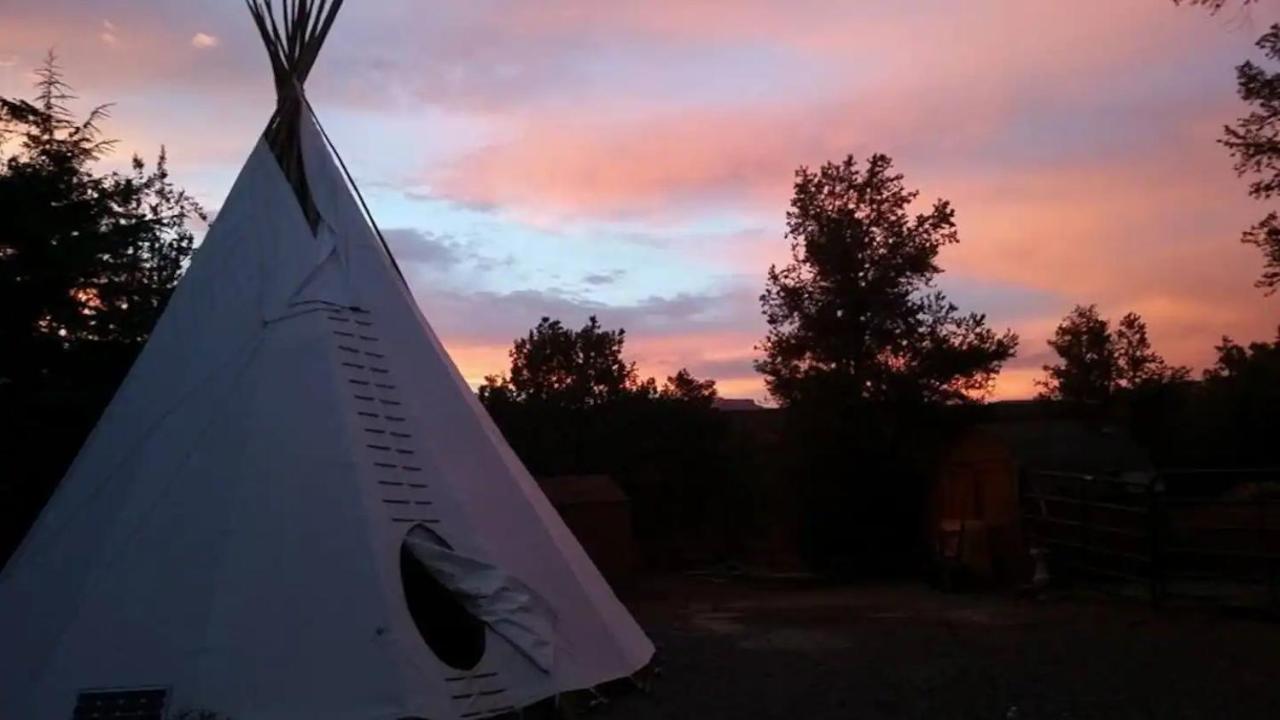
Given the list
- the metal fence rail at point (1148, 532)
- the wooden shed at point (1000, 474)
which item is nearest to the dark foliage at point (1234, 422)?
the wooden shed at point (1000, 474)

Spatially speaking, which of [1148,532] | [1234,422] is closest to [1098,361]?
[1234,422]

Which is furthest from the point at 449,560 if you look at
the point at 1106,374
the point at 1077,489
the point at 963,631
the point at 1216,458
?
the point at 1106,374

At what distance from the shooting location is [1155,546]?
14.4 m

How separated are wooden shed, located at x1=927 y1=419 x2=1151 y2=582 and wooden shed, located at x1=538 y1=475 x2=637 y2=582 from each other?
5091 millimetres

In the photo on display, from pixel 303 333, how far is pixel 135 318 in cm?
565

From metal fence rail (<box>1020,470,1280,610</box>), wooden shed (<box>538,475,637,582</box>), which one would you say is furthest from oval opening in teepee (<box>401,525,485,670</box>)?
wooden shed (<box>538,475,637,582</box>)

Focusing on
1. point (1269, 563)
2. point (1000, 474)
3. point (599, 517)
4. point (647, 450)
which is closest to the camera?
point (1269, 563)

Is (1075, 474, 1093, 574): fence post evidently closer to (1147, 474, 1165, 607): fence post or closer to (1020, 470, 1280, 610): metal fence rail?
(1020, 470, 1280, 610): metal fence rail

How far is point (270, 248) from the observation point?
11.0 metres

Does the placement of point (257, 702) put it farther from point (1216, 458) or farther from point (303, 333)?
point (1216, 458)

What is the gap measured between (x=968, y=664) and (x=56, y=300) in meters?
10.4

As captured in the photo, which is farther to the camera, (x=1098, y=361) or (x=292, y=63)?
(x=1098, y=361)

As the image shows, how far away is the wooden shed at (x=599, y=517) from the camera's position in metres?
18.9

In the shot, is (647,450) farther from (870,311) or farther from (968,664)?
(968,664)
